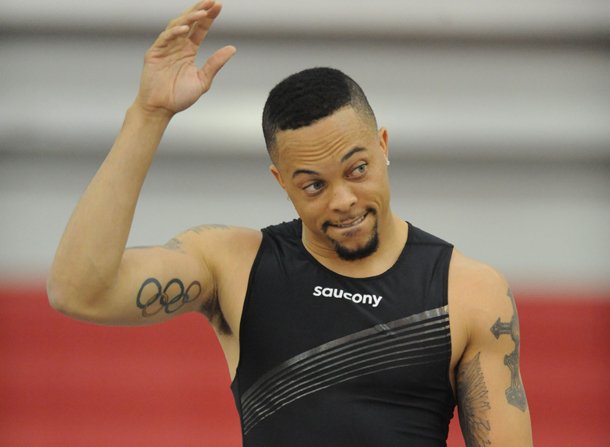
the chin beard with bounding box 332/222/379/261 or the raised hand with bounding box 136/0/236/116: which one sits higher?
the raised hand with bounding box 136/0/236/116

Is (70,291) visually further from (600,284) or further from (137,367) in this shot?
(600,284)

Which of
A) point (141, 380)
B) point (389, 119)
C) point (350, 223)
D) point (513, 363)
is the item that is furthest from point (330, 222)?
point (389, 119)

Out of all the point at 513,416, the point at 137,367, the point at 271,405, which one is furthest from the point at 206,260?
the point at 137,367

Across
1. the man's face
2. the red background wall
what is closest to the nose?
the man's face

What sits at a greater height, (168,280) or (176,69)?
Answer: (176,69)

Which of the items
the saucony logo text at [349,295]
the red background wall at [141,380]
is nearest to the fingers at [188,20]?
the saucony logo text at [349,295]

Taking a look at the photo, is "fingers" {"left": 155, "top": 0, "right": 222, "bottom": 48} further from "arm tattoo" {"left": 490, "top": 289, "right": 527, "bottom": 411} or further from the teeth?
"arm tattoo" {"left": 490, "top": 289, "right": 527, "bottom": 411}

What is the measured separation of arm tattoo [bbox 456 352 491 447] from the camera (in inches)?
83.0

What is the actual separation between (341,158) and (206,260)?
388 millimetres

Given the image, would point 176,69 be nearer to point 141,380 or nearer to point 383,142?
point 383,142

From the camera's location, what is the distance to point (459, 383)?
6.98ft

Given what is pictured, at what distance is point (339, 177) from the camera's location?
203 cm

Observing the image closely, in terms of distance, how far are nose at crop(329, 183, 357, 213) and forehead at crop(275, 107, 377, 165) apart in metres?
0.06

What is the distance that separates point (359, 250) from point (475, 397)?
384 millimetres
